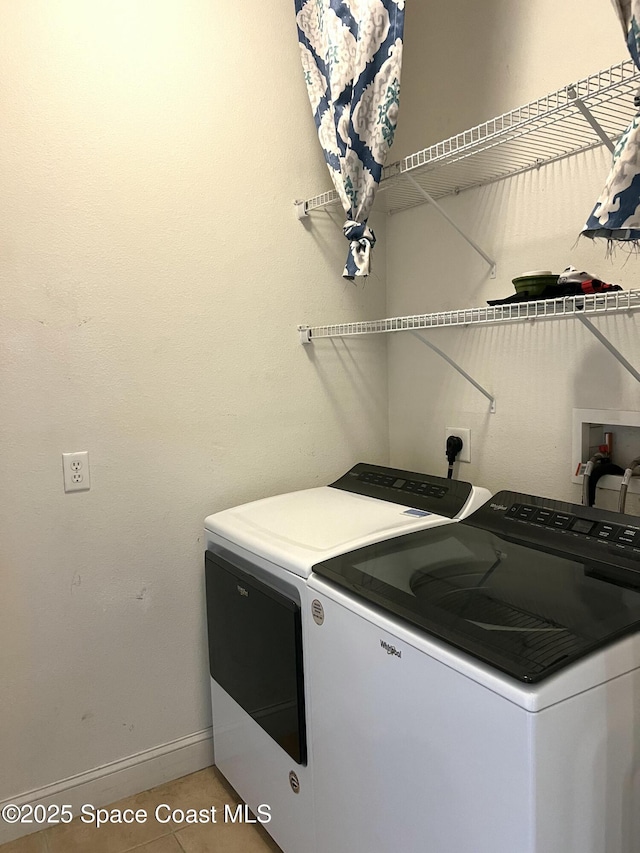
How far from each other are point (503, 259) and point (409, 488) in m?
0.72

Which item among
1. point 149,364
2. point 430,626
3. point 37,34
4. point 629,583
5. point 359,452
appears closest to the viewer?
point 430,626

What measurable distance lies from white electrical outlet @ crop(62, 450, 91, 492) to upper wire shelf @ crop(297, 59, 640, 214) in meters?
1.06

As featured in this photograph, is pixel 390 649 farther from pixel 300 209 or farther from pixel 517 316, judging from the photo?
pixel 300 209

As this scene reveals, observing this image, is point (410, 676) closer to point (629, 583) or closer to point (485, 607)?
point (485, 607)

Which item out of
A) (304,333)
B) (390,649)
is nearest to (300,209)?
(304,333)

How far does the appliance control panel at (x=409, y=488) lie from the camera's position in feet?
5.41

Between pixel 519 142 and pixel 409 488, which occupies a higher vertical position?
pixel 519 142

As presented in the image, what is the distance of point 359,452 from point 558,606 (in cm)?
122

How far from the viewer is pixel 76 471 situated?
1718 mm

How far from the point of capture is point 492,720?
897mm

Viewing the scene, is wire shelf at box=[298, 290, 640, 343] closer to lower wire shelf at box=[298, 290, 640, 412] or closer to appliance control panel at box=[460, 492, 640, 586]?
lower wire shelf at box=[298, 290, 640, 412]

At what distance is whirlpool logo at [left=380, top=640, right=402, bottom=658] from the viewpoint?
108 centimetres

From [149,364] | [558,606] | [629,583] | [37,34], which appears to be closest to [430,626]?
[558,606]

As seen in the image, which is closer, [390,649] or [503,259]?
[390,649]
